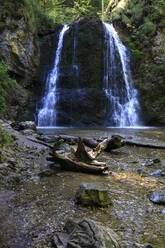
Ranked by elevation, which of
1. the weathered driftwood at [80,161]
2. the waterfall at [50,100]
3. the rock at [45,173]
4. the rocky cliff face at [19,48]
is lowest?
the rock at [45,173]

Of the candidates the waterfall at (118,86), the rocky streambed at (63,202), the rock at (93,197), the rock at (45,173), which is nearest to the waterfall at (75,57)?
the waterfall at (118,86)

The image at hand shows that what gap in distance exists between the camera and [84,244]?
1.54m

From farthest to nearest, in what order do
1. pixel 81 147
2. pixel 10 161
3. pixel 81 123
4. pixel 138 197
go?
pixel 81 123, pixel 81 147, pixel 10 161, pixel 138 197

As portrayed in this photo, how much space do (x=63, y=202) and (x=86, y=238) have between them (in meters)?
0.99

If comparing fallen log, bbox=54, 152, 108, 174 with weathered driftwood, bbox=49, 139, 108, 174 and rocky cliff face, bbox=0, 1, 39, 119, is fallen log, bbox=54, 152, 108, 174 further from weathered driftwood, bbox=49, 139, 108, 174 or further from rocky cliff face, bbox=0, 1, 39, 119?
rocky cliff face, bbox=0, 1, 39, 119

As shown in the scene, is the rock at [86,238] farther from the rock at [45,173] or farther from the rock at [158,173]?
the rock at [158,173]

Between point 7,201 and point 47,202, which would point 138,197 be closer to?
point 47,202

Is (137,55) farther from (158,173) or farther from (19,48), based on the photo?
(158,173)

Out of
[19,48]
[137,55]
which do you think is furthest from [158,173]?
[137,55]

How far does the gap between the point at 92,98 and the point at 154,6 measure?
1137 centimetres

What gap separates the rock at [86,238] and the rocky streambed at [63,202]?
0.29 ft

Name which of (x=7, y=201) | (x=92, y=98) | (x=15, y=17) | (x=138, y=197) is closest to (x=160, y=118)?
(x=92, y=98)

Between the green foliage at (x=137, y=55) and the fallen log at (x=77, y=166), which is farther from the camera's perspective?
the green foliage at (x=137, y=55)

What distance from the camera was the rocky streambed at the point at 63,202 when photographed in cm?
186
